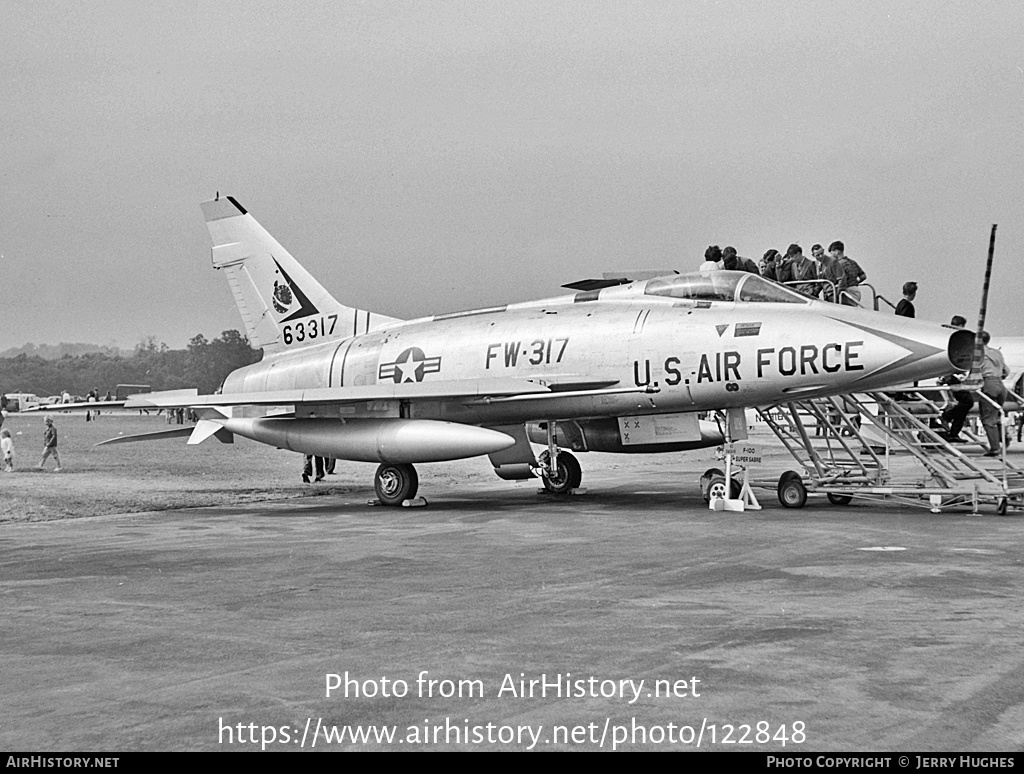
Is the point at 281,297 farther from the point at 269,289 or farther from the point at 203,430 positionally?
the point at 203,430

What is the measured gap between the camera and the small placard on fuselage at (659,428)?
51.0ft

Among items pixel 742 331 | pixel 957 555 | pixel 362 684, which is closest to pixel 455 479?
pixel 742 331

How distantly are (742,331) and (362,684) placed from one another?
9.58 metres

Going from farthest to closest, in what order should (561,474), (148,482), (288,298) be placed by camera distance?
(148,482)
(288,298)
(561,474)

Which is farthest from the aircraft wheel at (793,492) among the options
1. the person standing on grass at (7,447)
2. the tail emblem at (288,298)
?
the person standing on grass at (7,447)

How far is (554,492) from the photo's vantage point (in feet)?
60.0

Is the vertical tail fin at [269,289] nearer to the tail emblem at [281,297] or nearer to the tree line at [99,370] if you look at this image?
the tail emblem at [281,297]

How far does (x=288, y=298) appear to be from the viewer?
20.0 meters

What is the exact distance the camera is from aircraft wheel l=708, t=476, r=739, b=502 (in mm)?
14469

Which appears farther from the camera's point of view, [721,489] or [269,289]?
[269,289]

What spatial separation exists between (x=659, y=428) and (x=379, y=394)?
3.86 metres

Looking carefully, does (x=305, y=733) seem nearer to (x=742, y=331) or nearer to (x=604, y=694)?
(x=604, y=694)

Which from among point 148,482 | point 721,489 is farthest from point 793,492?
point 148,482

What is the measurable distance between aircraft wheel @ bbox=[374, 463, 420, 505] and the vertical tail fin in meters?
4.07
